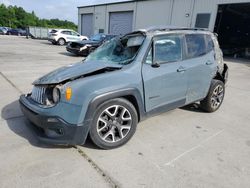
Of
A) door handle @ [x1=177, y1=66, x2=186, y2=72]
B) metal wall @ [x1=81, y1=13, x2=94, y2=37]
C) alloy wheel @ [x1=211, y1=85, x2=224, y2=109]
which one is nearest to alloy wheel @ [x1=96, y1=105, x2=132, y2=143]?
door handle @ [x1=177, y1=66, x2=186, y2=72]

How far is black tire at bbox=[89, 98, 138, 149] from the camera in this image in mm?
2773

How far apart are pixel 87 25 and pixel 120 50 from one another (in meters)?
30.2

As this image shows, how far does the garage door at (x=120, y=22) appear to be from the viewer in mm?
24491

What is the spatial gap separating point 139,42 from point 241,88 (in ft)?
18.2

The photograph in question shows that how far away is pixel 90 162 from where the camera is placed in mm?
2635

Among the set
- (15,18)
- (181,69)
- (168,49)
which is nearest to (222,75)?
(181,69)

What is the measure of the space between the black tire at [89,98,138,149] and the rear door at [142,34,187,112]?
361mm

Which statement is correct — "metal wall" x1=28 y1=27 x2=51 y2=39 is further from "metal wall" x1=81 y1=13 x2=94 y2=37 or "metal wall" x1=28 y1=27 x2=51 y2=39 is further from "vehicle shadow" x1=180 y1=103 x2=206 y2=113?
"vehicle shadow" x1=180 y1=103 x2=206 y2=113

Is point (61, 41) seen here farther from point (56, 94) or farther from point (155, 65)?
point (56, 94)

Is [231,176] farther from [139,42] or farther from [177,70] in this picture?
[139,42]

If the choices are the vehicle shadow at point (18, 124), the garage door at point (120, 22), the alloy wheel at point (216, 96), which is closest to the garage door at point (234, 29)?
the garage door at point (120, 22)

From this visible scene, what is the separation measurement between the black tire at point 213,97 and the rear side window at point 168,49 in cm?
126

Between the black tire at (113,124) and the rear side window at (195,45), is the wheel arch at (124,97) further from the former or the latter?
the rear side window at (195,45)

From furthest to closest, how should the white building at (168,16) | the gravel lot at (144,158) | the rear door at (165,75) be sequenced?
the white building at (168,16)
the rear door at (165,75)
the gravel lot at (144,158)
